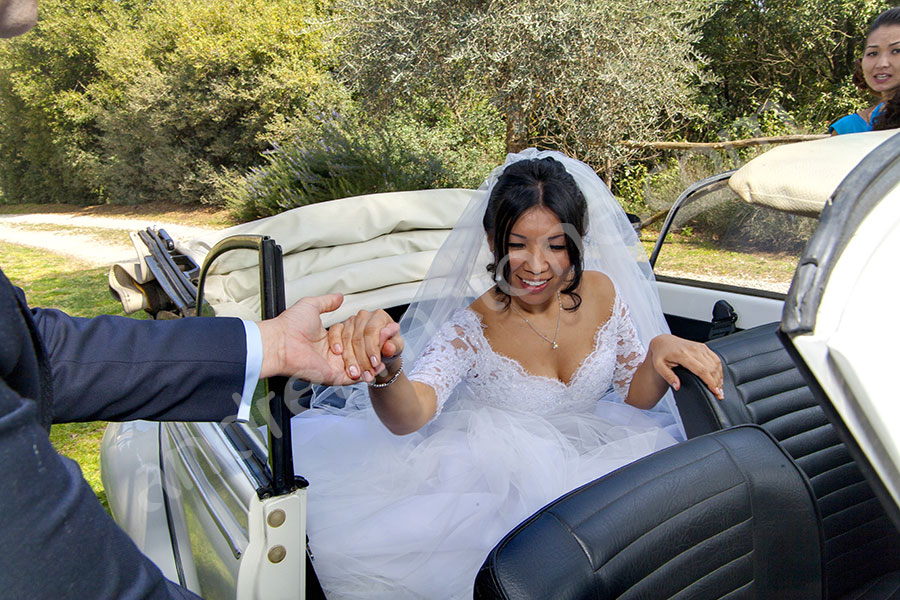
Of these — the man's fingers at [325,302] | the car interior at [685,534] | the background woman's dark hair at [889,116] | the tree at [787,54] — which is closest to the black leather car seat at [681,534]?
the car interior at [685,534]

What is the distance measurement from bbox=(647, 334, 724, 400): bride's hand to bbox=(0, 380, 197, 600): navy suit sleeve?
1551 mm

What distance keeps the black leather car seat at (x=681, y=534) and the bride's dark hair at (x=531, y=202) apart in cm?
109

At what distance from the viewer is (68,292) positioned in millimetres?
8852

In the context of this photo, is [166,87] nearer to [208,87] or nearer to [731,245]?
[208,87]

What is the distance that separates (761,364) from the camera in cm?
183

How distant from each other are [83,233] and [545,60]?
13615mm

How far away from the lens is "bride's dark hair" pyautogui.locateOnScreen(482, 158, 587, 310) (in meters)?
2.15

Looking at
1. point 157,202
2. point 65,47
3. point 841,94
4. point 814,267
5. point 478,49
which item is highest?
point 65,47

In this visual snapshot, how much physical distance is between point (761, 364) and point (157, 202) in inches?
789

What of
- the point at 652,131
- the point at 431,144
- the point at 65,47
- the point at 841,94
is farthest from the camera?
the point at 65,47

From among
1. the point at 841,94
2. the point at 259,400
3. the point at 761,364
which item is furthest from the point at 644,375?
the point at 841,94

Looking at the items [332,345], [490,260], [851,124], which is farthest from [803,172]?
[851,124]

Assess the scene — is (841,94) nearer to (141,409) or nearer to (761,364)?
(761,364)

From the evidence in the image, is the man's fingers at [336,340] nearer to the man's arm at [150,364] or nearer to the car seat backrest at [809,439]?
the man's arm at [150,364]
